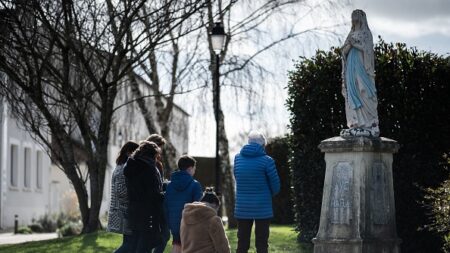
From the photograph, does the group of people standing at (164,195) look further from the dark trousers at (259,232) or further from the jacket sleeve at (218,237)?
the jacket sleeve at (218,237)

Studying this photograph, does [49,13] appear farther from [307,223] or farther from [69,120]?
[307,223]

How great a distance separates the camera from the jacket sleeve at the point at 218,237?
11.3 m

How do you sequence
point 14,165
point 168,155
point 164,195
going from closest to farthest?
point 164,195, point 168,155, point 14,165

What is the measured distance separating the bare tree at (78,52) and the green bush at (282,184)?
5.23m

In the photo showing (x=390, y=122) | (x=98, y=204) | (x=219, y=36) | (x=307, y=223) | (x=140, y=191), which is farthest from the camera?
(x=98, y=204)

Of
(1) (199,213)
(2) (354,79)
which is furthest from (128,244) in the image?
(2) (354,79)

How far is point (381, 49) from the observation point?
18.2 metres

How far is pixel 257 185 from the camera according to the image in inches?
571

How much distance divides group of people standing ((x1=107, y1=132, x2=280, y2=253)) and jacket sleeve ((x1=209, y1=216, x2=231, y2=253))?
1480 mm

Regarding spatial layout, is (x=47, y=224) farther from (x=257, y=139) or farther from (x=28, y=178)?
(x=257, y=139)

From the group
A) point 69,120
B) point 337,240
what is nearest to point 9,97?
point 69,120

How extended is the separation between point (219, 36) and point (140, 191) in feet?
30.6

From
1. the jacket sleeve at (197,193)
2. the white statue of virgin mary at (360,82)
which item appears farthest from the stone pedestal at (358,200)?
the jacket sleeve at (197,193)

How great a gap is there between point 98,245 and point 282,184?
935 centimetres
